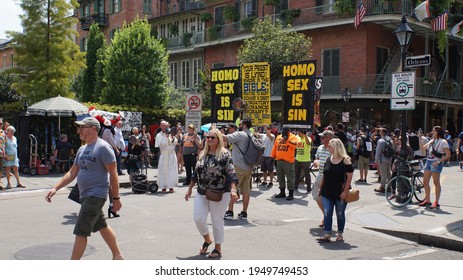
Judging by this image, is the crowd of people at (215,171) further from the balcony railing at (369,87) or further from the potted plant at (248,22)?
the potted plant at (248,22)

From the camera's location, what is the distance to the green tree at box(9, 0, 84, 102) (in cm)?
2066

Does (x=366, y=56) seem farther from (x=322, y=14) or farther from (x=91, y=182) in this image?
(x=91, y=182)

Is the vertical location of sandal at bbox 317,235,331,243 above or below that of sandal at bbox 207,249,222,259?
below

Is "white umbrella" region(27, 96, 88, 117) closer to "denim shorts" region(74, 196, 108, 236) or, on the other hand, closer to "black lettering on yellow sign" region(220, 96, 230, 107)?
"black lettering on yellow sign" region(220, 96, 230, 107)

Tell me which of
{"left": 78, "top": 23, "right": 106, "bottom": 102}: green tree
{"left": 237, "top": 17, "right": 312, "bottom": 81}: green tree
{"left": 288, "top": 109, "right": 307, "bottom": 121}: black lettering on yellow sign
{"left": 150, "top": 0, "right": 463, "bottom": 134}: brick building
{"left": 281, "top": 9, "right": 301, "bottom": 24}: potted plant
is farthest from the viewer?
{"left": 78, "top": 23, "right": 106, "bottom": 102}: green tree

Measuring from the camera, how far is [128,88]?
26078 millimetres

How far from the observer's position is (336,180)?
7.34 m

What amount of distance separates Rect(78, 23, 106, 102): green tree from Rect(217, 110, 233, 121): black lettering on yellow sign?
83.2 ft

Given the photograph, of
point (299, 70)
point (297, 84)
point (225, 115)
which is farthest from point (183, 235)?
point (225, 115)

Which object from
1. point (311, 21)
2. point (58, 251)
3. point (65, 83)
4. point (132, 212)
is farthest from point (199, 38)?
point (58, 251)

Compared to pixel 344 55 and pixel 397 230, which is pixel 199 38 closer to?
pixel 344 55

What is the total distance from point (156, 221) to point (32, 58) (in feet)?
49.4

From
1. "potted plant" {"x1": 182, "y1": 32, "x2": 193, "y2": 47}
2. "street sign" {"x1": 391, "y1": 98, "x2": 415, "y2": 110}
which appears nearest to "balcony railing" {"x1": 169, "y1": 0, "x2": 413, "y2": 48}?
"potted plant" {"x1": 182, "y1": 32, "x2": 193, "y2": 47}

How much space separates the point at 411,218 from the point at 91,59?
33.5 meters
